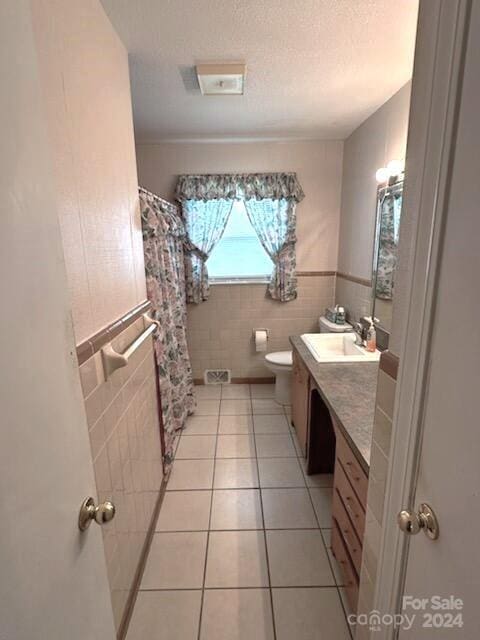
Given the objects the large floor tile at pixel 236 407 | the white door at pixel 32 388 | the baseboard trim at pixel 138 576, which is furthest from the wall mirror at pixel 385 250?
the white door at pixel 32 388

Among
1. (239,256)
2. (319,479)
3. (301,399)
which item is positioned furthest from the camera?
(239,256)

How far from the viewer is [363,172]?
263cm

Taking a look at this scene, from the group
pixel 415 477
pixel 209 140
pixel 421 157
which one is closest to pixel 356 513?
pixel 415 477

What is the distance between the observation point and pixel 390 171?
2086 millimetres

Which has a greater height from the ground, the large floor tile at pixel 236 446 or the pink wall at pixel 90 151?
the pink wall at pixel 90 151

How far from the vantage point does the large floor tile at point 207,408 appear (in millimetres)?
3031

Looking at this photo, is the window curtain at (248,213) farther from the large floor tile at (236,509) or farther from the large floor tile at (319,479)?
the large floor tile at (236,509)

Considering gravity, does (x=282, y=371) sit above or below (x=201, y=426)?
above

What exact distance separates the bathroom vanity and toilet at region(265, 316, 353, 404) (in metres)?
0.59

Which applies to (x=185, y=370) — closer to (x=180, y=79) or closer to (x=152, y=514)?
(x=152, y=514)

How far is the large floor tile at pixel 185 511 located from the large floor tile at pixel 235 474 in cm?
13

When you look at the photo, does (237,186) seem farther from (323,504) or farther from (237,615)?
(237,615)

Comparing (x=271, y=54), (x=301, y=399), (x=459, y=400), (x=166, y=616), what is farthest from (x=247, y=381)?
(x=459, y=400)

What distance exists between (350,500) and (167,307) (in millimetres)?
1585
